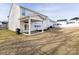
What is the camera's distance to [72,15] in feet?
9.46

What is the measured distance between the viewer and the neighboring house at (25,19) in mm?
2852

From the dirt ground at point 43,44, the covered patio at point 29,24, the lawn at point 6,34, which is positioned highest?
the covered patio at point 29,24

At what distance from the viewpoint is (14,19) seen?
9.44ft

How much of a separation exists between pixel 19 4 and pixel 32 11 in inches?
7.8

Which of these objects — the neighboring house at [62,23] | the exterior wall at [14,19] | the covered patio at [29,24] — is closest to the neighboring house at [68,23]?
the neighboring house at [62,23]

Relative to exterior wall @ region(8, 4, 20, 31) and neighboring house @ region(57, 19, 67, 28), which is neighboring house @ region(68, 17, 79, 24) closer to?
neighboring house @ region(57, 19, 67, 28)

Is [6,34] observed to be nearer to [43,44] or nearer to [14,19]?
[14,19]

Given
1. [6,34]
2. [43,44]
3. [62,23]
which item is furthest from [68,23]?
[6,34]

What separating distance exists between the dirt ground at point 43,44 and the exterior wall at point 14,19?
0.38ft

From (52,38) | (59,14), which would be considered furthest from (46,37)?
(59,14)

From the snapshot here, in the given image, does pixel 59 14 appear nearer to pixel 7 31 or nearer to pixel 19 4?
pixel 19 4

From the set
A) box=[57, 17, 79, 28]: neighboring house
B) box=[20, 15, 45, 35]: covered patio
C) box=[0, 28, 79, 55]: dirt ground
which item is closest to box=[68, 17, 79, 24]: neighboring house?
box=[57, 17, 79, 28]: neighboring house

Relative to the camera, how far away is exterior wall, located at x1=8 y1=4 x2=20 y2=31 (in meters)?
2.86

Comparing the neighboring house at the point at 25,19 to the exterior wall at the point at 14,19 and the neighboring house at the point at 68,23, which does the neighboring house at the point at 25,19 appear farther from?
the neighboring house at the point at 68,23
